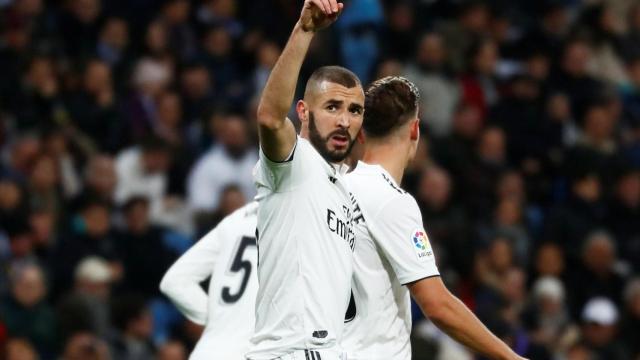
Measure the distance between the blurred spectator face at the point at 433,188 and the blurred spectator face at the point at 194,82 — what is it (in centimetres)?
229

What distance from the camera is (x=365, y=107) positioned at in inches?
230

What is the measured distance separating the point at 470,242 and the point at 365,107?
651 cm

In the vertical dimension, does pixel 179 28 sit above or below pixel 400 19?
above

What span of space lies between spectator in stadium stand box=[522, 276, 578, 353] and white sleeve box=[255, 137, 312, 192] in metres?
7.19

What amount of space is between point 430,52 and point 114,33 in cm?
320

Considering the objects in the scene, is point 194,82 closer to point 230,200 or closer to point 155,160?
point 155,160

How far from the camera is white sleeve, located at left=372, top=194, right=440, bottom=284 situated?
18.1 ft

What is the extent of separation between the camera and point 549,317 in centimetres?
1227

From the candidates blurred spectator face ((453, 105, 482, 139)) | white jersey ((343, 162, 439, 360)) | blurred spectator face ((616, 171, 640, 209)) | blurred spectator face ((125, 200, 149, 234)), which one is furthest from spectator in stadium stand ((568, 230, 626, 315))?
white jersey ((343, 162, 439, 360))

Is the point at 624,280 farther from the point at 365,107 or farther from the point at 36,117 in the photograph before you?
the point at 365,107

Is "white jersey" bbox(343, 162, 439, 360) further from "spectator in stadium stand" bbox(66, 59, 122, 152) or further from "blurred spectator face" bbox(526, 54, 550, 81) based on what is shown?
"blurred spectator face" bbox(526, 54, 550, 81)

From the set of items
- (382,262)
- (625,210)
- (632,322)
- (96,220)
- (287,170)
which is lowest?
(632,322)

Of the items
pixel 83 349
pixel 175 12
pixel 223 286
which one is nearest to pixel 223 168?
pixel 175 12

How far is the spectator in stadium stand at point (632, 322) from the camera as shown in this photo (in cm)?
1258
